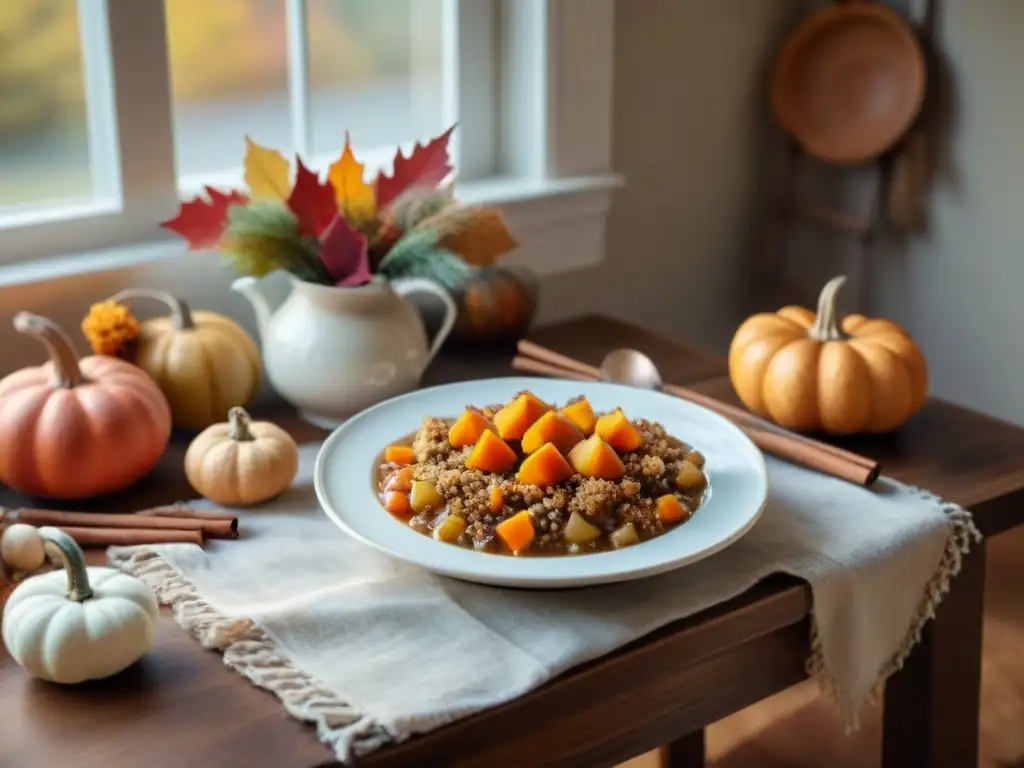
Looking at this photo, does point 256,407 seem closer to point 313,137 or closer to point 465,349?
point 465,349

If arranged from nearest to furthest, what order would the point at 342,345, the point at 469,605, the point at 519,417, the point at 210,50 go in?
the point at 469,605 < the point at 519,417 < the point at 342,345 < the point at 210,50

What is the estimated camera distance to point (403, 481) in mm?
1122

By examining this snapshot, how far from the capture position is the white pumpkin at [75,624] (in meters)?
0.90

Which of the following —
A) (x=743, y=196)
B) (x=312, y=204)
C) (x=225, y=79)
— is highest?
(x=225, y=79)

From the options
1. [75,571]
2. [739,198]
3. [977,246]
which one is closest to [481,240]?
[75,571]

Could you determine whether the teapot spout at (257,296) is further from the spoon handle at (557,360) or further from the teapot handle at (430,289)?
the spoon handle at (557,360)

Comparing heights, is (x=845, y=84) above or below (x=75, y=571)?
above

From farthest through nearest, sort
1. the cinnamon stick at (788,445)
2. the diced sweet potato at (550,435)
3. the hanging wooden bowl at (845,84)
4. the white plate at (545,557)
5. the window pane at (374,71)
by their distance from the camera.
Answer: the hanging wooden bowl at (845,84) < the window pane at (374,71) < the cinnamon stick at (788,445) < the diced sweet potato at (550,435) < the white plate at (545,557)

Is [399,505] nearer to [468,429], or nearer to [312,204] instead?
A: [468,429]

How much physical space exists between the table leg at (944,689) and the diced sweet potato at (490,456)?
1.48ft

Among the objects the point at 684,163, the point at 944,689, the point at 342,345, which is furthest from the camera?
the point at 684,163

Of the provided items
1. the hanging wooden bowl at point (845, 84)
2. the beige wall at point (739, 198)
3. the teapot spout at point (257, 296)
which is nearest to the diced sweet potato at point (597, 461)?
the teapot spout at point (257, 296)

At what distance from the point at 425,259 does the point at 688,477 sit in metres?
0.40

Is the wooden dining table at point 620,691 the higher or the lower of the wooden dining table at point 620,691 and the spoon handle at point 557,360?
the lower
